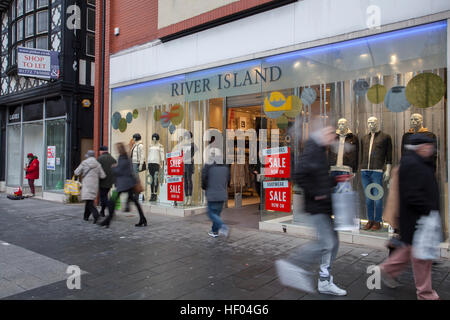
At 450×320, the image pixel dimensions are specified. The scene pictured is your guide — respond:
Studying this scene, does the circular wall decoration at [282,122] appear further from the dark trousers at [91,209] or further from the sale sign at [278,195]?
the dark trousers at [91,209]

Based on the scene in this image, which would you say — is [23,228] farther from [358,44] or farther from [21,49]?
[358,44]

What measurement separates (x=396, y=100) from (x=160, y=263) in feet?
16.2

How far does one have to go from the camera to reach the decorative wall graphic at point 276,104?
7.73 metres

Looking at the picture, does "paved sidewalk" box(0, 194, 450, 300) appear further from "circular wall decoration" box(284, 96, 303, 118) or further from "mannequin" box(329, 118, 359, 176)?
"circular wall decoration" box(284, 96, 303, 118)

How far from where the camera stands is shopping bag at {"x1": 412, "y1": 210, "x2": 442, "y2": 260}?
3566 mm

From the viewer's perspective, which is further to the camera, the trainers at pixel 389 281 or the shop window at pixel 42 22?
the shop window at pixel 42 22

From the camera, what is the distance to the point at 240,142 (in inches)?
442

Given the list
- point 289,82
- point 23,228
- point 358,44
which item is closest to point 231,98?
point 289,82

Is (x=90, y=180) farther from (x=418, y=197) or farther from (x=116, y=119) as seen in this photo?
(x=418, y=197)

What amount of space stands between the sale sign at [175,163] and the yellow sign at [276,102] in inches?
120

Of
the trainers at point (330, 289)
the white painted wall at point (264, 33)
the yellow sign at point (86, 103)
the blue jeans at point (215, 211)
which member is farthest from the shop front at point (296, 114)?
the yellow sign at point (86, 103)

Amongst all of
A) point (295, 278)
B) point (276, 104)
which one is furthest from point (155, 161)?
point (295, 278)

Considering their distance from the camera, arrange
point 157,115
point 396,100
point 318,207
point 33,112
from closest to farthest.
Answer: point 318,207, point 396,100, point 157,115, point 33,112

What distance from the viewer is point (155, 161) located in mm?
10414
